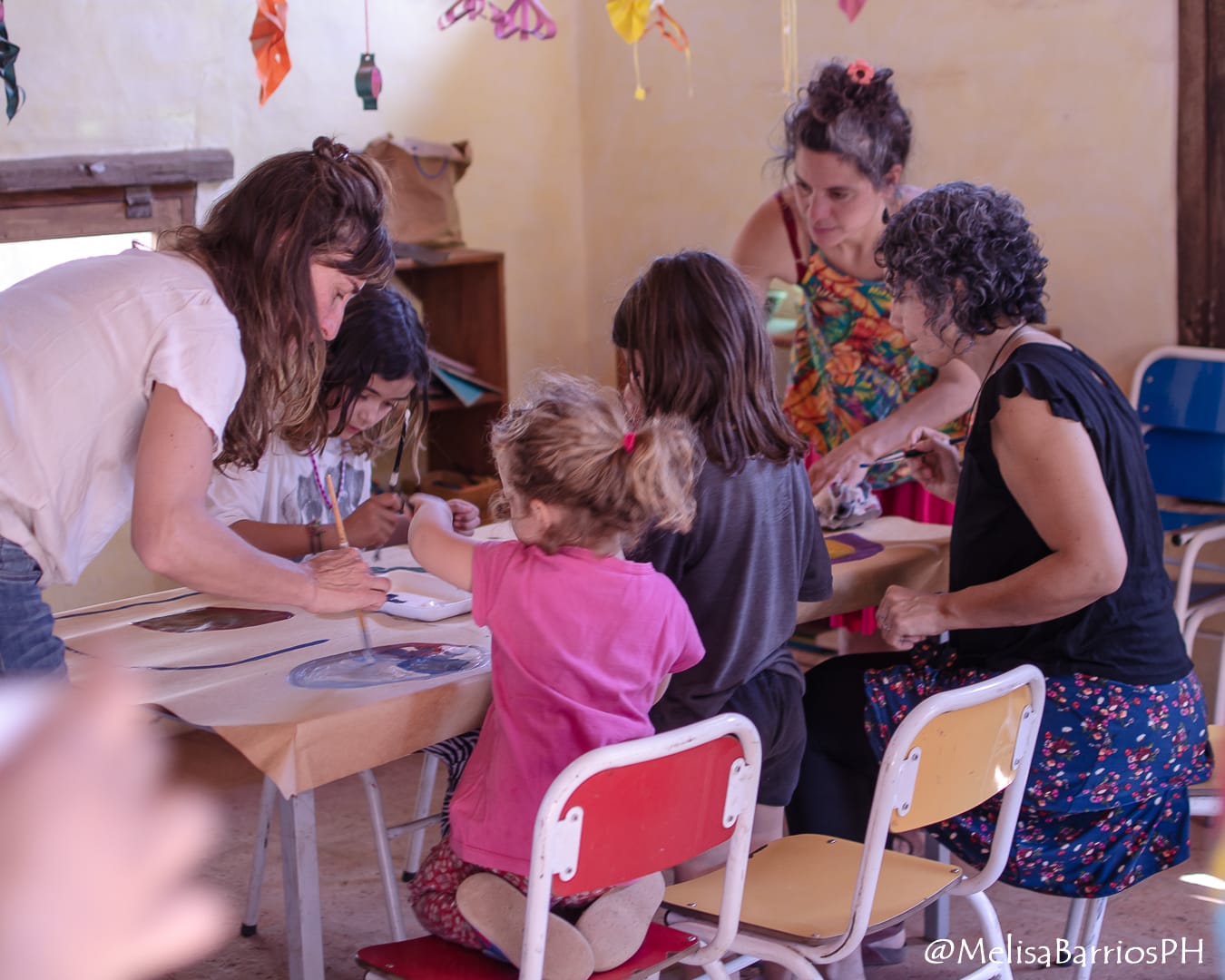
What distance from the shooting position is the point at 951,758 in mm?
1615

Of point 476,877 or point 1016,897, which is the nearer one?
point 476,877

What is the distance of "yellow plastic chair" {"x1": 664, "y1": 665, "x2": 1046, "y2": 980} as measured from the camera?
1.57 metres

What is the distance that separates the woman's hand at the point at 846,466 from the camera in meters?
2.50

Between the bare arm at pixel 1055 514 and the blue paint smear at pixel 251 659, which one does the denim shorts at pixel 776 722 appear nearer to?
the bare arm at pixel 1055 514

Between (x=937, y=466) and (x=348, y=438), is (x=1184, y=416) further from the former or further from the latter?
(x=348, y=438)

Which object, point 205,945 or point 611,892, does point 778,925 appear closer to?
point 611,892

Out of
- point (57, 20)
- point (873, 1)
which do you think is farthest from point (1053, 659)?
point (57, 20)

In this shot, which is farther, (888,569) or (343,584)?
(888,569)

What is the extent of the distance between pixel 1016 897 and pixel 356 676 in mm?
1583

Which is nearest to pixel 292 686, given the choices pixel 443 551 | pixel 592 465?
pixel 443 551

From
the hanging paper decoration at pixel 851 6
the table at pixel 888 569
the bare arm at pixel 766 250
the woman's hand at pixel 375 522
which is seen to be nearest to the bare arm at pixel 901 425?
the table at pixel 888 569

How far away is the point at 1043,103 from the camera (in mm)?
3439

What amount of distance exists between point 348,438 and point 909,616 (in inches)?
42.5

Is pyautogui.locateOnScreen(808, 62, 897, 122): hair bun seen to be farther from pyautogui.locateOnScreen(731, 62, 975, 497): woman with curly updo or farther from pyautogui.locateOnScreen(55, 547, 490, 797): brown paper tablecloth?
pyautogui.locateOnScreen(55, 547, 490, 797): brown paper tablecloth
